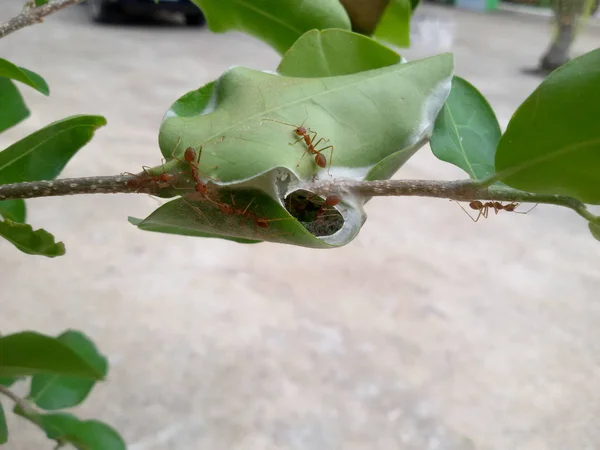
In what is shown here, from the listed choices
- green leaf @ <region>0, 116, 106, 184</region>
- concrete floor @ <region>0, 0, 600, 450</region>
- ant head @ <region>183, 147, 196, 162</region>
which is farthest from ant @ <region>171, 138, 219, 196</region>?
concrete floor @ <region>0, 0, 600, 450</region>

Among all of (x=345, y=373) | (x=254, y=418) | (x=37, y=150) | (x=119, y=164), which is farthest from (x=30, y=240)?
(x=119, y=164)

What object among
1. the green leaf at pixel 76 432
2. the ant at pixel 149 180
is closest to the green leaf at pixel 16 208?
the green leaf at pixel 76 432

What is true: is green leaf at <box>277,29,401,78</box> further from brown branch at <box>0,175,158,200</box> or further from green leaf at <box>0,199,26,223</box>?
green leaf at <box>0,199,26,223</box>

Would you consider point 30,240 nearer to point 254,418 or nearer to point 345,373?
point 254,418

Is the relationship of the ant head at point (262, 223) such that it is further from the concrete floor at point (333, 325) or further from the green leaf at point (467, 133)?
the concrete floor at point (333, 325)

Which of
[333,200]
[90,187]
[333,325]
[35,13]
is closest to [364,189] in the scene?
[333,200]

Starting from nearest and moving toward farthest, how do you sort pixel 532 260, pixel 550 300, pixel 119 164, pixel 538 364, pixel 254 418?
pixel 254 418
pixel 538 364
pixel 550 300
pixel 532 260
pixel 119 164
